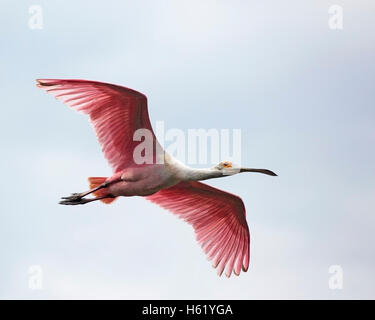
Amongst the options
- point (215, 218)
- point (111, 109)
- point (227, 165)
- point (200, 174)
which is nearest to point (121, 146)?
point (111, 109)

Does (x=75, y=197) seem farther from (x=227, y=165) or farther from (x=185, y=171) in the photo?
(x=227, y=165)

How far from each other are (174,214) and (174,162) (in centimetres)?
171

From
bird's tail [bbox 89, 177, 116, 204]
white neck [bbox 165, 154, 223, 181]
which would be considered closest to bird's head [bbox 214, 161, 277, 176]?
white neck [bbox 165, 154, 223, 181]

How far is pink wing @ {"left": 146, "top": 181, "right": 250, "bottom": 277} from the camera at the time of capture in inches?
569

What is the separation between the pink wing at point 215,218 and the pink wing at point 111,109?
4.75 ft

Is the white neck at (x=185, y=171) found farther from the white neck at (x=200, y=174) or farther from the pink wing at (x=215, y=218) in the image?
the pink wing at (x=215, y=218)

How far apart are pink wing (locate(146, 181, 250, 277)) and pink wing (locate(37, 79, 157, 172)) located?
1.45 metres

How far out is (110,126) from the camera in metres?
13.2

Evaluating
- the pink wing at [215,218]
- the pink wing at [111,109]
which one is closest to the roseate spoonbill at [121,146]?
the pink wing at [111,109]

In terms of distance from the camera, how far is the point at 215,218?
14672 mm

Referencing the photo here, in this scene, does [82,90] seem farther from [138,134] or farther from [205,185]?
[205,185]

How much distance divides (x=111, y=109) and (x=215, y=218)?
266 centimetres

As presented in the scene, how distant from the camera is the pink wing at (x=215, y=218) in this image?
14.4 meters

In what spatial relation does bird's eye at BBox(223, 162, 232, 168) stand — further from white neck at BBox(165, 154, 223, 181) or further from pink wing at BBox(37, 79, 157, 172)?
pink wing at BBox(37, 79, 157, 172)
